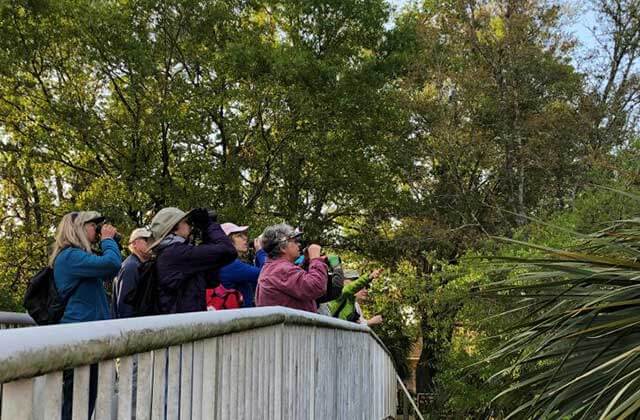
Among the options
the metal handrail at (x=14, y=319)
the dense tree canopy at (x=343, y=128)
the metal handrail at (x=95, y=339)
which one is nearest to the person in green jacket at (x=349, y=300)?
the metal handrail at (x=14, y=319)

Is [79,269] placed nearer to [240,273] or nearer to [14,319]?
[240,273]

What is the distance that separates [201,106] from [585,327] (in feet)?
52.9

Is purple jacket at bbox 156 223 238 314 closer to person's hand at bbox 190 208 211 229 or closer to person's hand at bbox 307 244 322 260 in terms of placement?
person's hand at bbox 190 208 211 229

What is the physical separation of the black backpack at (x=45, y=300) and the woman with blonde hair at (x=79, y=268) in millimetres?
34

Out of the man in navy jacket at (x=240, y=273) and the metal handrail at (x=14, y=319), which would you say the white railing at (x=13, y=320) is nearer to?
the metal handrail at (x=14, y=319)

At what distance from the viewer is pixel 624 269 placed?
131 inches

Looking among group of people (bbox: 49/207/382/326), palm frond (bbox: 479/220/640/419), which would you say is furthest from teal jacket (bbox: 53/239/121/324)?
palm frond (bbox: 479/220/640/419)

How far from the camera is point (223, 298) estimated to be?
571cm

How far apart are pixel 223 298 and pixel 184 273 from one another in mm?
1475

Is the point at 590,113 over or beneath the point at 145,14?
beneath

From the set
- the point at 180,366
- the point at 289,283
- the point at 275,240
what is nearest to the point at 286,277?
the point at 289,283

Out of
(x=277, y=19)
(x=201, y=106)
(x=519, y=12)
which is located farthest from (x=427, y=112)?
(x=201, y=106)

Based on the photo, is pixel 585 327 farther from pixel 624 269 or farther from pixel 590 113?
pixel 590 113

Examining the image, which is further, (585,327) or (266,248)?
(266,248)
